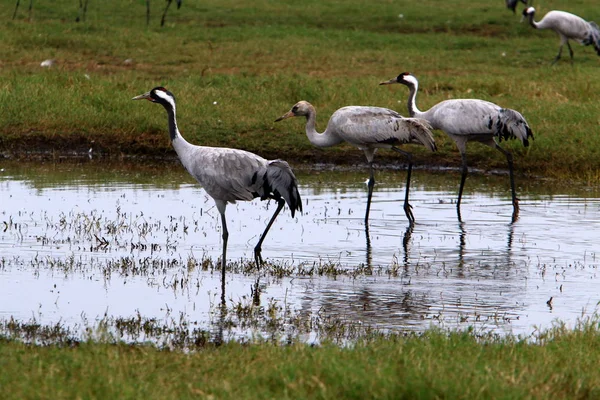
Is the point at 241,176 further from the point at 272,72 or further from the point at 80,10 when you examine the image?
the point at 80,10

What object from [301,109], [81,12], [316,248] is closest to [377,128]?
[301,109]

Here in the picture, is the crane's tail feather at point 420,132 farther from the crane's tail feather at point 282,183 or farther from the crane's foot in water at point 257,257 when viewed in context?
the crane's foot in water at point 257,257

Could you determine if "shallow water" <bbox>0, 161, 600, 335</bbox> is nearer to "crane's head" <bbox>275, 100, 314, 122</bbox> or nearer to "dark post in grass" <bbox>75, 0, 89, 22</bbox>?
"crane's head" <bbox>275, 100, 314, 122</bbox>

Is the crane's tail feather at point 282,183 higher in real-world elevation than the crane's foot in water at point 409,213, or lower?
higher

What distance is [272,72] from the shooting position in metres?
20.2

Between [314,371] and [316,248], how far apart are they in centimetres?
482

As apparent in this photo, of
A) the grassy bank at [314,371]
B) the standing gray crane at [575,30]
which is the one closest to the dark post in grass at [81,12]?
the standing gray crane at [575,30]

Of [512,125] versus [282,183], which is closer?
[282,183]

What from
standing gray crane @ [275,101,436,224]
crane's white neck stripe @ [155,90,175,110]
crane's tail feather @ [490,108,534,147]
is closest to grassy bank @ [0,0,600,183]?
crane's tail feather @ [490,108,534,147]

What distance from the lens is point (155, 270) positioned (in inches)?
342

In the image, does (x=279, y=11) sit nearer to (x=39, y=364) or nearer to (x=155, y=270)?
(x=155, y=270)

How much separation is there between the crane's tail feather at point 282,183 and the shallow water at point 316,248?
2.20ft

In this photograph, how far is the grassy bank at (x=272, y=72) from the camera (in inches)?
591

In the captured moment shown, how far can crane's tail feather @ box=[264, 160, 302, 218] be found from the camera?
8758 mm
